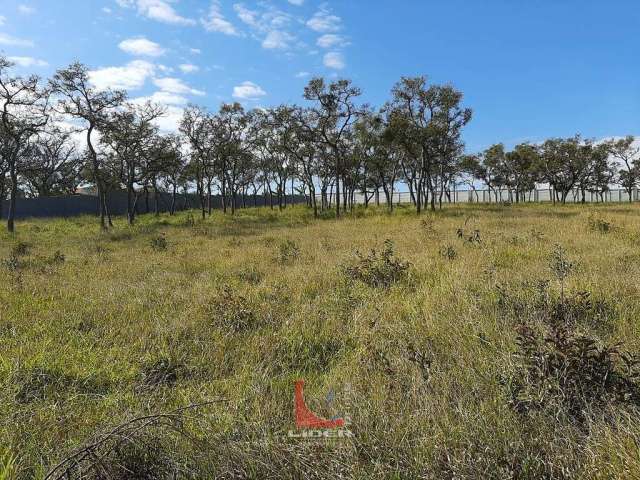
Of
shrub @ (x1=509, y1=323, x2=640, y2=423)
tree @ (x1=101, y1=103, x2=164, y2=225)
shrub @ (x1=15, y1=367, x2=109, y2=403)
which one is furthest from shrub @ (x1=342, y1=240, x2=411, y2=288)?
tree @ (x1=101, y1=103, x2=164, y2=225)

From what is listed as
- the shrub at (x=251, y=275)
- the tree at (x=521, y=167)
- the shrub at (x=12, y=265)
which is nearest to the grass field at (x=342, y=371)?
the shrub at (x=251, y=275)

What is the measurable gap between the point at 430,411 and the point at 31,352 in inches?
145

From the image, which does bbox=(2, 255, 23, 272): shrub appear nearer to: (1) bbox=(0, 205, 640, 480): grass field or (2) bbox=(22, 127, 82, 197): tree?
(1) bbox=(0, 205, 640, 480): grass field

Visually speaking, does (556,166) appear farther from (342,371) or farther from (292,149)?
(342,371)

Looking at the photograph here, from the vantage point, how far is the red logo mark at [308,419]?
2.53 m

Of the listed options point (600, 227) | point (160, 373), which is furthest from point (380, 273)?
point (600, 227)

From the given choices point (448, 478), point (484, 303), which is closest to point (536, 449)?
point (448, 478)

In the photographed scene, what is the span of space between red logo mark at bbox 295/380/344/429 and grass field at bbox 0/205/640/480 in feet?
0.22

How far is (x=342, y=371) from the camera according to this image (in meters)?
3.40

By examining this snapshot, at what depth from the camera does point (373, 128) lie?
109 feet

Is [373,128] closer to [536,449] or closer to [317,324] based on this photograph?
[317,324]

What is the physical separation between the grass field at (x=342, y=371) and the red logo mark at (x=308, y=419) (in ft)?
0.22

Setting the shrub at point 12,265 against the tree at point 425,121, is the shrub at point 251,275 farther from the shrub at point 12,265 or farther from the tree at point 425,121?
the tree at point 425,121

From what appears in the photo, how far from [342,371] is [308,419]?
79 centimetres
